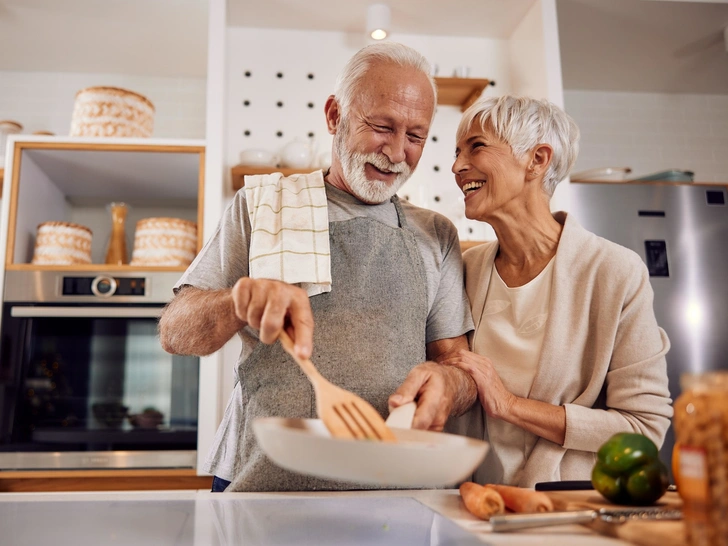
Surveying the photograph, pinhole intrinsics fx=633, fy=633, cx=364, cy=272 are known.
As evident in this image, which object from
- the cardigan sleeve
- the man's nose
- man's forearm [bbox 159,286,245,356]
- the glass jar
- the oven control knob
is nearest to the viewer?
the glass jar

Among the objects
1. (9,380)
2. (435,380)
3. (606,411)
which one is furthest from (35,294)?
(606,411)

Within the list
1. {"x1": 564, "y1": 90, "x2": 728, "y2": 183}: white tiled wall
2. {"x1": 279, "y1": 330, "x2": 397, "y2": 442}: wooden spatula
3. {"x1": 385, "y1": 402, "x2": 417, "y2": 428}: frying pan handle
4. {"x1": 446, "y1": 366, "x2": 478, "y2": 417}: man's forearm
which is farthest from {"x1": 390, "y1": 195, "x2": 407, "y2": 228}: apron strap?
{"x1": 564, "y1": 90, "x2": 728, "y2": 183}: white tiled wall

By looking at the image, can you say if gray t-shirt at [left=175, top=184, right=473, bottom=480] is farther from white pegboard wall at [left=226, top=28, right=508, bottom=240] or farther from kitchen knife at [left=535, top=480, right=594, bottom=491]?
white pegboard wall at [left=226, top=28, right=508, bottom=240]

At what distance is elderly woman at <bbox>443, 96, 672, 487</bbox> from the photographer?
1090 mm

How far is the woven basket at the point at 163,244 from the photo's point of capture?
7.22 ft

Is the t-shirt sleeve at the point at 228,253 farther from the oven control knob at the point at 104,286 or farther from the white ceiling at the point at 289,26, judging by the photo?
the white ceiling at the point at 289,26

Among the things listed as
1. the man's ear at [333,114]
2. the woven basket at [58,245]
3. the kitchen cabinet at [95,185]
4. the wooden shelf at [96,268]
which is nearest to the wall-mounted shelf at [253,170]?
the kitchen cabinet at [95,185]

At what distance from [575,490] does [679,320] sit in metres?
1.86

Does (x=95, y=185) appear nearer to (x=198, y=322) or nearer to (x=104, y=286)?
(x=104, y=286)

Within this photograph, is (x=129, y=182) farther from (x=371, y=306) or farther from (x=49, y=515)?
(x=49, y=515)

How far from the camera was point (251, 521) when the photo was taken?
2.38 ft

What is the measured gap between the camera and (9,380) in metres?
2.08

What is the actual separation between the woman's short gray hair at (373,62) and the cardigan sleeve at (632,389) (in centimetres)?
57

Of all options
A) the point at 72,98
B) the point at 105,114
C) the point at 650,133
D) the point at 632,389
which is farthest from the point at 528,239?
the point at 650,133
